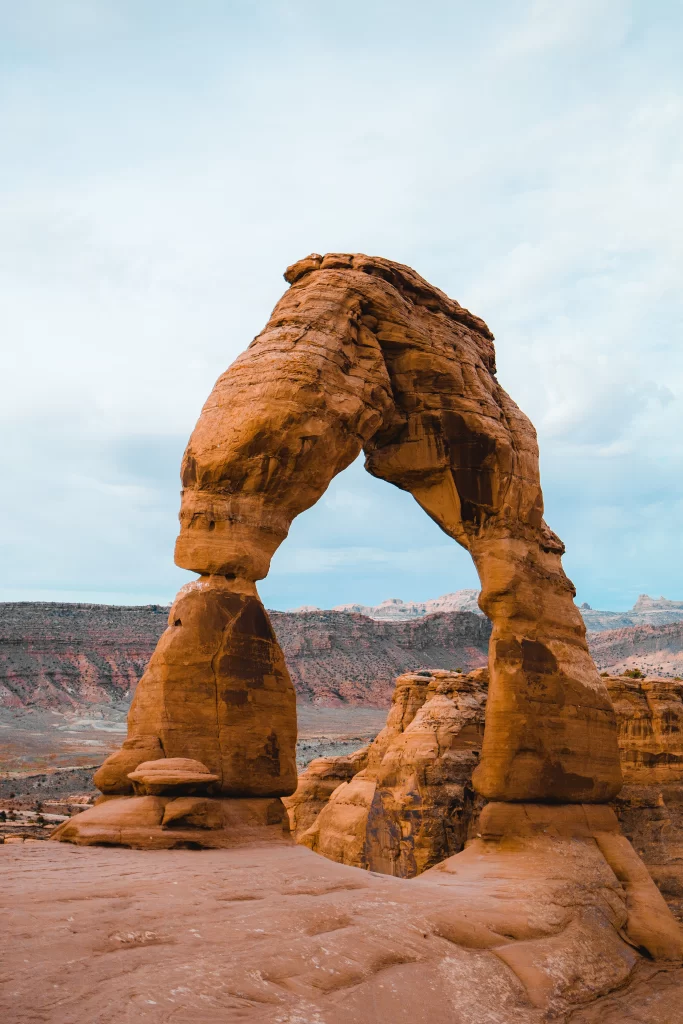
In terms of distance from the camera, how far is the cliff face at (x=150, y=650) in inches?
2805

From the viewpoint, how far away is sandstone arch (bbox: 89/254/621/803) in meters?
9.15

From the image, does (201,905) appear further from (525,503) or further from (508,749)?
(525,503)

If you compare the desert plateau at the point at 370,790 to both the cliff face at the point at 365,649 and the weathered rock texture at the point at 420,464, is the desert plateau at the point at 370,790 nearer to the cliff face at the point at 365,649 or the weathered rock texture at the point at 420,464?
the weathered rock texture at the point at 420,464

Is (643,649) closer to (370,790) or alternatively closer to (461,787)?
(370,790)

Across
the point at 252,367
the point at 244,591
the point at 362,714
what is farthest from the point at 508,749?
the point at 362,714

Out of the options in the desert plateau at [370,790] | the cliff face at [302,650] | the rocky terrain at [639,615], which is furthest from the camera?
the rocky terrain at [639,615]

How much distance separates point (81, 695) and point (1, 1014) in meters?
71.1

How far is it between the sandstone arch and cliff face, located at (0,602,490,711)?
203ft

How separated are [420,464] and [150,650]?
229 ft

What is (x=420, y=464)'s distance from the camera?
13.0 metres

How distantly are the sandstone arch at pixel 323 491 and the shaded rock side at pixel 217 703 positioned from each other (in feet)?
0.06

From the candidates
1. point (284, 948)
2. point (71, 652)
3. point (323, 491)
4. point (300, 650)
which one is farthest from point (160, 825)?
point (300, 650)

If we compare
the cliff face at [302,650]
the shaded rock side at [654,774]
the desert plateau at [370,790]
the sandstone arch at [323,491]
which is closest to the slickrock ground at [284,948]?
the desert plateau at [370,790]

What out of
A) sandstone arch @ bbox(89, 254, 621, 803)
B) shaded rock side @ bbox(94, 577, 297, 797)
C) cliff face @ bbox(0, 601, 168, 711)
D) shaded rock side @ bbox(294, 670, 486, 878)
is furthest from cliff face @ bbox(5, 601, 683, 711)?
shaded rock side @ bbox(94, 577, 297, 797)
